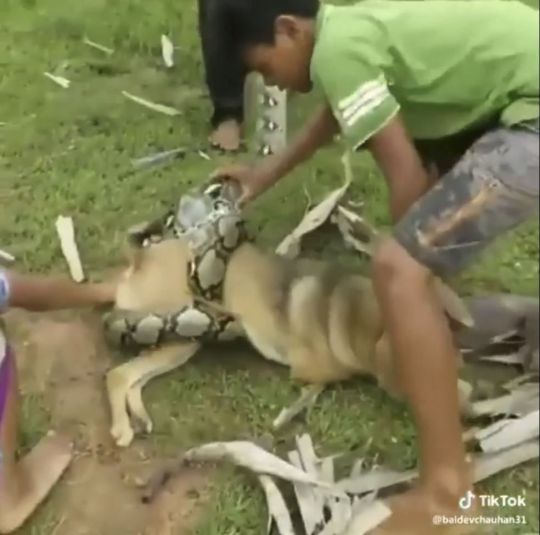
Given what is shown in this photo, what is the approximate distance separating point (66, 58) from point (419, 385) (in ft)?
1.79

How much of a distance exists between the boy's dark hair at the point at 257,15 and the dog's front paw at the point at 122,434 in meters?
0.28

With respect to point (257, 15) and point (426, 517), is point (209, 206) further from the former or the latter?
point (426, 517)

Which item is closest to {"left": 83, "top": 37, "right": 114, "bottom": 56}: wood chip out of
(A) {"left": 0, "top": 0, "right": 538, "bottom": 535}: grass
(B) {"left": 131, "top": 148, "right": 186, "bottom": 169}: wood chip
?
(A) {"left": 0, "top": 0, "right": 538, "bottom": 535}: grass

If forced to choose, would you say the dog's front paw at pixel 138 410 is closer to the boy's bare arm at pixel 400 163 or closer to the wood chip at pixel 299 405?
the wood chip at pixel 299 405

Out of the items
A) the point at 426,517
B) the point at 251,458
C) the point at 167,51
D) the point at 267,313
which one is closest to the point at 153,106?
the point at 167,51

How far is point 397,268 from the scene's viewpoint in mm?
710

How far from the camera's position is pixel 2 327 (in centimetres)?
90

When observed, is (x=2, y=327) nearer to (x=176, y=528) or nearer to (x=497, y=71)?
(x=176, y=528)

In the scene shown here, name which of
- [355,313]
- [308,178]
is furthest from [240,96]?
[355,313]

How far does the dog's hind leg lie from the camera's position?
0.85 metres

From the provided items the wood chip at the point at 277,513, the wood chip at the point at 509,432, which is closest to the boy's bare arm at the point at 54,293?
the wood chip at the point at 277,513

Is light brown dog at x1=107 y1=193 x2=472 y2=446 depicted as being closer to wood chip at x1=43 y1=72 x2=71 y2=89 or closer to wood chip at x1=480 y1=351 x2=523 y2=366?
wood chip at x1=480 y1=351 x2=523 y2=366

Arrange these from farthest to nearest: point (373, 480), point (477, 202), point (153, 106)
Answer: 1. point (153, 106)
2. point (373, 480)
3. point (477, 202)

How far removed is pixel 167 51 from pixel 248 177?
0.21 metres
